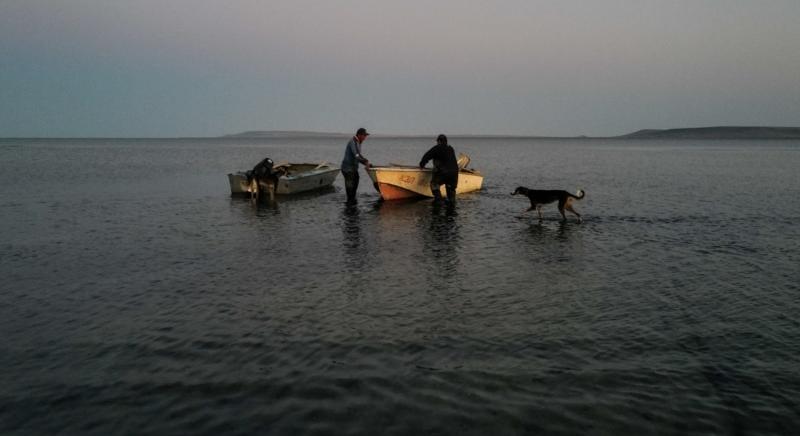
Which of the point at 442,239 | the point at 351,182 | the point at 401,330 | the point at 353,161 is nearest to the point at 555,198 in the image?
the point at 442,239

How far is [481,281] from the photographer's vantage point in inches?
408

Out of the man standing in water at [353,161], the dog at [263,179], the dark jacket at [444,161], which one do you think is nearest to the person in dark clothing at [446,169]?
the dark jacket at [444,161]

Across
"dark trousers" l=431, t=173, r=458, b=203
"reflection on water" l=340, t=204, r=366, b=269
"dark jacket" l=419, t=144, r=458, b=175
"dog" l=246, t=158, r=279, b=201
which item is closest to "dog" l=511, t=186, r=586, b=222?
"dark trousers" l=431, t=173, r=458, b=203

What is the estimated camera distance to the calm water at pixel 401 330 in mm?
5441

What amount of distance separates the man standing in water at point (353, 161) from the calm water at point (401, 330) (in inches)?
234

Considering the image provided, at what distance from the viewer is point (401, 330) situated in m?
7.71

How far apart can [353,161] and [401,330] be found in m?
15.1

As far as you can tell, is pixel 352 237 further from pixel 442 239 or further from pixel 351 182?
pixel 351 182

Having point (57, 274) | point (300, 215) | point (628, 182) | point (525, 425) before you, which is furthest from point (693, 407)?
point (628, 182)

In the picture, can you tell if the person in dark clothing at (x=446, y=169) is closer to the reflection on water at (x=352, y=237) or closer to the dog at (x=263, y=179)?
the reflection on water at (x=352, y=237)

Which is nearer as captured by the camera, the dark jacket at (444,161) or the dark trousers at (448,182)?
the dark jacket at (444,161)

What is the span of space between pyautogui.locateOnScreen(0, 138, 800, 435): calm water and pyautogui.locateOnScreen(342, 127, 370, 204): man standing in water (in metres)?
5.94

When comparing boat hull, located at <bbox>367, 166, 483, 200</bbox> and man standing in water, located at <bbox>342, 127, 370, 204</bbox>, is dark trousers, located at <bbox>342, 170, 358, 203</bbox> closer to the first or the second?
man standing in water, located at <bbox>342, 127, 370, 204</bbox>

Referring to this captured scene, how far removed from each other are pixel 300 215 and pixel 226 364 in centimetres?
1333
